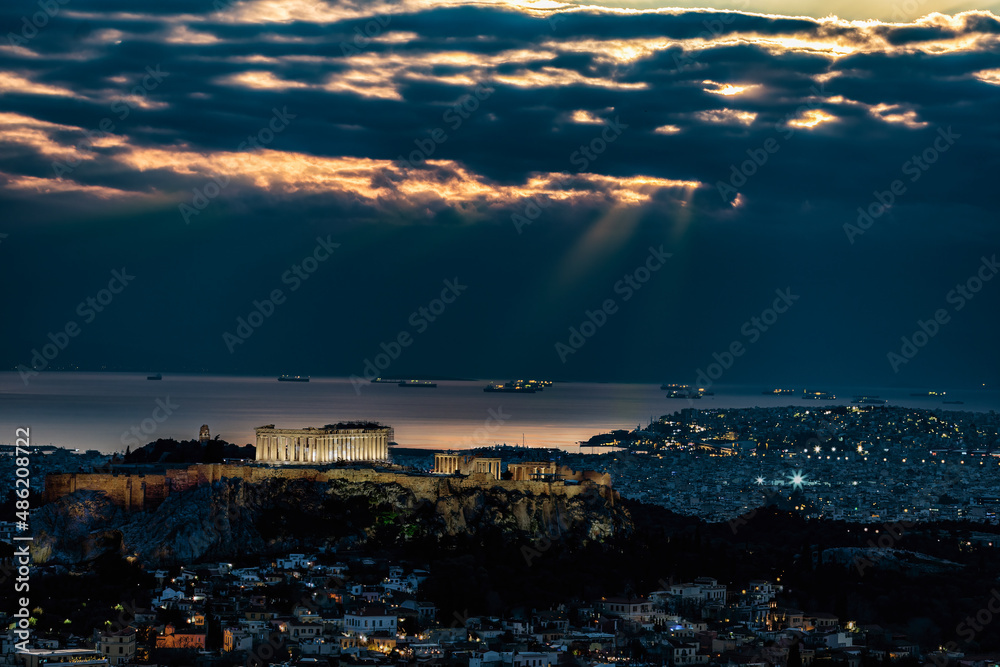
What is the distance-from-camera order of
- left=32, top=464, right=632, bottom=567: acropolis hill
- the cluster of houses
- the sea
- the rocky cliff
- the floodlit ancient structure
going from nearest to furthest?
the cluster of houses
the rocky cliff
left=32, top=464, right=632, bottom=567: acropolis hill
the floodlit ancient structure
the sea

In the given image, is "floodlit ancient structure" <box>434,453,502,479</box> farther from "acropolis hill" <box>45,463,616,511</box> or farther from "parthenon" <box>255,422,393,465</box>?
"acropolis hill" <box>45,463,616,511</box>

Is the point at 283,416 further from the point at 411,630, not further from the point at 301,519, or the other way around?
the point at 411,630

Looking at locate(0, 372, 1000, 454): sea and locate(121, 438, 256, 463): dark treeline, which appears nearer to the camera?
locate(121, 438, 256, 463): dark treeline

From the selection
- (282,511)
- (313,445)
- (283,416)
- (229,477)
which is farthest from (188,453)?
(283,416)

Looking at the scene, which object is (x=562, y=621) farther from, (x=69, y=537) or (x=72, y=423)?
(x=72, y=423)

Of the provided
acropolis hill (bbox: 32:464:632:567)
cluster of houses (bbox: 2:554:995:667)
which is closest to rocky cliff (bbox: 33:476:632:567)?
acropolis hill (bbox: 32:464:632:567)

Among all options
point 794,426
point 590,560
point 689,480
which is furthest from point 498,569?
point 794,426

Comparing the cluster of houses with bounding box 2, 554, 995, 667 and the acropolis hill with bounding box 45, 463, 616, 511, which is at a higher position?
the acropolis hill with bounding box 45, 463, 616, 511
